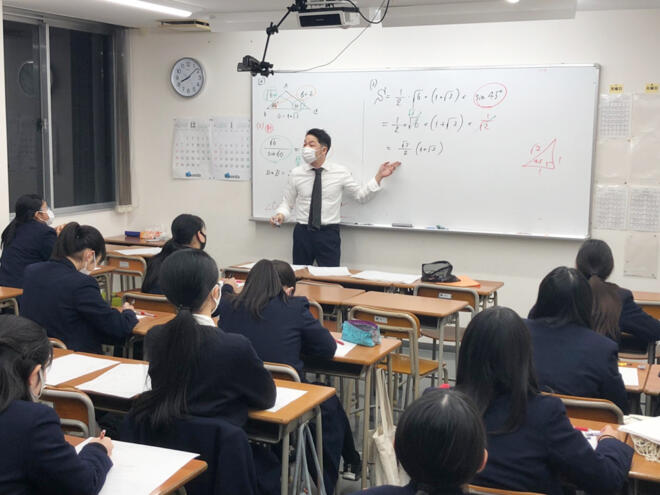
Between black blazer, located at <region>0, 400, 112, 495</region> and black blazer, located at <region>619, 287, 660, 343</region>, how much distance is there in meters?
3.05

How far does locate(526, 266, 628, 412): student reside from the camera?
2.83 metres

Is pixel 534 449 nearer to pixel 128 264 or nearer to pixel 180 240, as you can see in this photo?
pixel 180 240

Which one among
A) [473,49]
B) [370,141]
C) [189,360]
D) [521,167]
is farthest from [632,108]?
[189,360]

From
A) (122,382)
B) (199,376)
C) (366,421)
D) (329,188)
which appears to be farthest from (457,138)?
(199,376)

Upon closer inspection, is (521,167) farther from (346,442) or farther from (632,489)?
(632,489)

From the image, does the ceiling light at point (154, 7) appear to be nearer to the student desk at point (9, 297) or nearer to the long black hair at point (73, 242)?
the student desk at point (9, 297)

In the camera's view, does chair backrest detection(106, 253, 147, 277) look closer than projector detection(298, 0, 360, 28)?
No

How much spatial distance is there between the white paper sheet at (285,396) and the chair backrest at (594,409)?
0.94 meters

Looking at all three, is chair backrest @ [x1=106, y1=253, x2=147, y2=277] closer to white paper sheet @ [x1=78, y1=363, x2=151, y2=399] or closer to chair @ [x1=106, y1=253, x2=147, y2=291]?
chair @ [x1=106, y1=253, x2=147, y2=291]

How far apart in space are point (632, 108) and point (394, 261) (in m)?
2.27

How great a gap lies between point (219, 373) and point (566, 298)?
1.27 m

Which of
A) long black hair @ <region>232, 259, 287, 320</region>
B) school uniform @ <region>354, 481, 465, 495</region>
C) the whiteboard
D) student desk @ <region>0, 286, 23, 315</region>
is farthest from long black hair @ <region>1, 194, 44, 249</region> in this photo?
school uniform @ <region>354, 481, 465, 495</region>

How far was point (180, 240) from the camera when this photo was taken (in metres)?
4.61

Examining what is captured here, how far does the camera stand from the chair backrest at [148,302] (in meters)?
4.43
